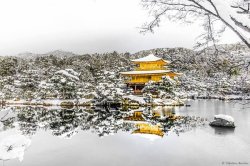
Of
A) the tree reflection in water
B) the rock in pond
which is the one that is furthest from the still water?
the rock in pond

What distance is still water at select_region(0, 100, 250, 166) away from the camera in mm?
11234

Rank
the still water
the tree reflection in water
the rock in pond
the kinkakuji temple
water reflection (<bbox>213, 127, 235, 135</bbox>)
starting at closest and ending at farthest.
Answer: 1. the still water
2. water reflection (<bbox>213, 127, 235, 135</bbox>)
3. the tree reflection in water
4. the rock in pond
5. the kinkakuji temple

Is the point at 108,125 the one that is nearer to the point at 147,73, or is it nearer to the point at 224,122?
the point at 224,122

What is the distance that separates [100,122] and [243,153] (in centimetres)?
1063

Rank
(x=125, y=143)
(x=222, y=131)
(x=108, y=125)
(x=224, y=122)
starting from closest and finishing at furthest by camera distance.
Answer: (x=125, y=143)
(x=222, y=131)
(x=224, y=122)
(x=108, y=125)

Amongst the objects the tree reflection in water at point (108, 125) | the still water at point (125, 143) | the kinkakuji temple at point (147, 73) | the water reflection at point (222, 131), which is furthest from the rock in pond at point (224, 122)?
the kinkakuji temple at point (147, 73)

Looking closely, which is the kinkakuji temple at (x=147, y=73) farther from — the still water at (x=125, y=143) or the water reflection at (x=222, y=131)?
the water reflection at (x=222, y=131)

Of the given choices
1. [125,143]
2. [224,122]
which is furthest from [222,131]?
[125,143]

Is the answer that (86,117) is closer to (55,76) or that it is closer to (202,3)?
(55,76)

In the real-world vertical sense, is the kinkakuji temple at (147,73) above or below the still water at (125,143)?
above

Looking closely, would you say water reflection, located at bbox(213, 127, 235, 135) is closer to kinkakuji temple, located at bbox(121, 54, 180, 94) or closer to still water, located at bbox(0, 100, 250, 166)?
still water, located at bbox(0, 100, 250, 166)

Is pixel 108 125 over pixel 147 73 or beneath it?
beneath

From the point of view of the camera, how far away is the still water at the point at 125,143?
1123 centimetres

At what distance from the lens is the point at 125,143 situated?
14609 millimetres
